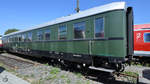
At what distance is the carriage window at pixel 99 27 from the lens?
5.95m

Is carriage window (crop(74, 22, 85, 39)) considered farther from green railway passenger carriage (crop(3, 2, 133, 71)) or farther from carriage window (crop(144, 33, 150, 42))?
carriage window (crop(144, 33, 150, 42))

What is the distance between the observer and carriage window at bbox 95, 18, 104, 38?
595 centimetres

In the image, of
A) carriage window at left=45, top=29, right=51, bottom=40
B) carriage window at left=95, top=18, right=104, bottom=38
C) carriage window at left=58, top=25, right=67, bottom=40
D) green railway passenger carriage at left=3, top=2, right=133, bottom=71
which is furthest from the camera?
carriage window at left=45, top=29, right=51, bottom=40

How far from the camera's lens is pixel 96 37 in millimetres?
6164

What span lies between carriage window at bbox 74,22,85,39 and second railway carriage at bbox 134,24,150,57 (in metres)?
6.63

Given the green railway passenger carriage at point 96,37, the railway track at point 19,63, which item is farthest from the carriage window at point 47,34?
the railway track at point 19,63

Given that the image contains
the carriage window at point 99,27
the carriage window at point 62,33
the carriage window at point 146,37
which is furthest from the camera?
the carriage window at point 146,37

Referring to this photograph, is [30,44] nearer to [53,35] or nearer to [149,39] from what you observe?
[53,35]

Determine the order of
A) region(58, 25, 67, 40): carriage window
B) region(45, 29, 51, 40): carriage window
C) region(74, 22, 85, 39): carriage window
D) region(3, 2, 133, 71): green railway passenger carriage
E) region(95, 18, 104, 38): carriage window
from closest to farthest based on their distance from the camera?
region(3, 2, 133, 71): green railway passenger carriage < region(95, 18, 104, 38): carriage window < region(74, 22, 85, 39): carriage window < region(58, 25, 67, 40): carriage window < region(45, 29, 51, 40): carriage window

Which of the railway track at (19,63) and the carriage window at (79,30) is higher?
the carriage window at (79,30)

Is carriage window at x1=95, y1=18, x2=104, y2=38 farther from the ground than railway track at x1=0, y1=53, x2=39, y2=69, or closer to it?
farther from the ground

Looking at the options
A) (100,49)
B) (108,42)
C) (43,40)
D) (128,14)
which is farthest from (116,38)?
(43,40)

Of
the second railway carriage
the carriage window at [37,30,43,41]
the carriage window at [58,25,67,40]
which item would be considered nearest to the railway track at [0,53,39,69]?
the carriage window at [37,30,43,41]

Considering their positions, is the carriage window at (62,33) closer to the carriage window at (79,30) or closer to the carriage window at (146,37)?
the carriage window at (79,30)
